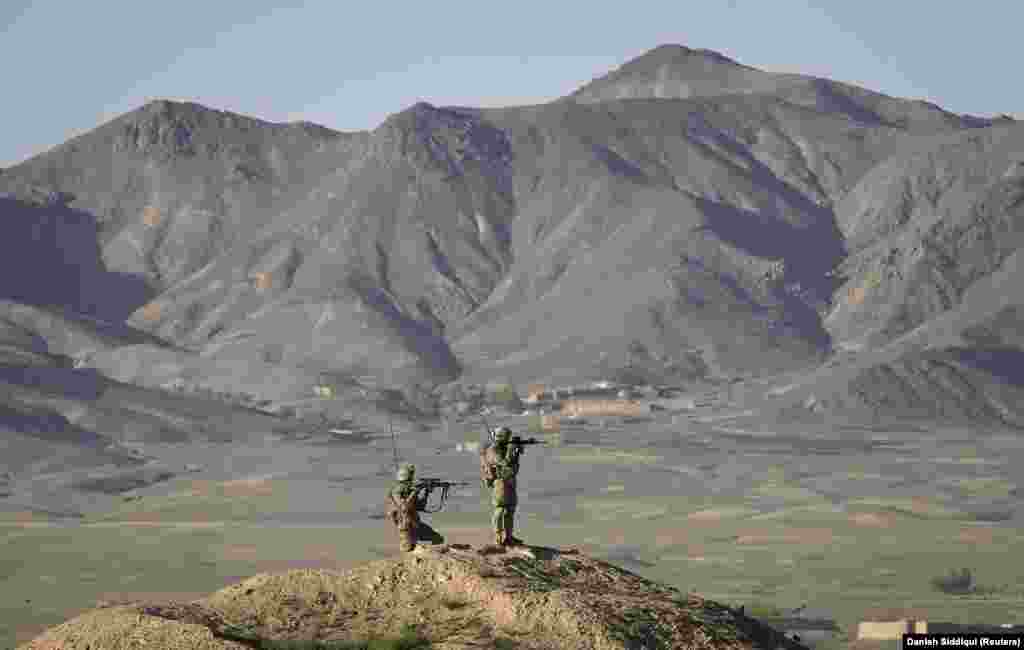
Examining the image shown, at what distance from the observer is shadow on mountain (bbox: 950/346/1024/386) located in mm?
185125

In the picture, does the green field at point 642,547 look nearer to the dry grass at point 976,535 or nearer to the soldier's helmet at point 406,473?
the dry grass at point 976,535

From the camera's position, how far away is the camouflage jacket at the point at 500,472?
101 ft

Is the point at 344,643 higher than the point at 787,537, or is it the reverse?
the point at 344,643

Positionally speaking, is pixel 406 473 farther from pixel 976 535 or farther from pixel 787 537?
pixel 976 535

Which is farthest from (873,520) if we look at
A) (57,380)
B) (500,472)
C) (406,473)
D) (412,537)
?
(57,380)

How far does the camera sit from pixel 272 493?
119688 millimetres

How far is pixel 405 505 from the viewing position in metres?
31.1

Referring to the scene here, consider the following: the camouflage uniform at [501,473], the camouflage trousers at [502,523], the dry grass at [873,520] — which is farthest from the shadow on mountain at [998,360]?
the camouflage uniform at [501,473]

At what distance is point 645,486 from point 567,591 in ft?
319

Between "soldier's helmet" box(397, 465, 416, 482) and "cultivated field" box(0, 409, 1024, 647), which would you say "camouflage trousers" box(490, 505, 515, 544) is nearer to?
"soldier's helmet" box(397, 465, 416, 482)

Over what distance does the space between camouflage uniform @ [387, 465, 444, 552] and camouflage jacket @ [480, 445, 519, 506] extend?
1118 mm

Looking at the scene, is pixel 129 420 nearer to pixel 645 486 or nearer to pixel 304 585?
pixel 645 486

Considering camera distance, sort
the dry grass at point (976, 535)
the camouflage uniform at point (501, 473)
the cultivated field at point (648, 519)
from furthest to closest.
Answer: the dry grass at point (976, 535), the cultivated field at point (648, 519), the camouflage uniform at point (501, 473)

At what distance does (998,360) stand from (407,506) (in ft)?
542
